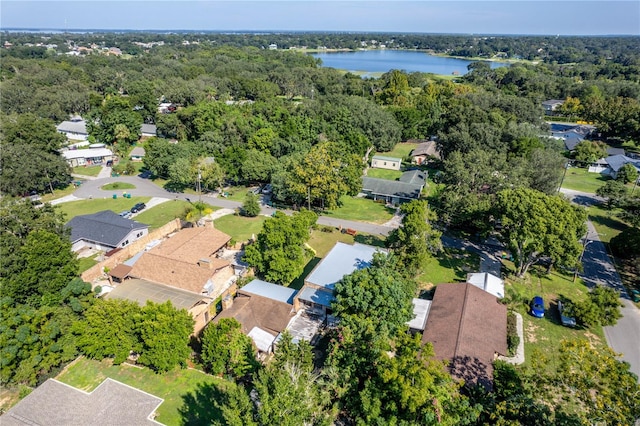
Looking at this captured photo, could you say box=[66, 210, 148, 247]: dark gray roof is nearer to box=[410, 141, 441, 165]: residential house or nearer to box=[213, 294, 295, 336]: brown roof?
box=[213, 294, 295, 336]: brown roof

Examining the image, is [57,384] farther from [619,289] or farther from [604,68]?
[604,68]

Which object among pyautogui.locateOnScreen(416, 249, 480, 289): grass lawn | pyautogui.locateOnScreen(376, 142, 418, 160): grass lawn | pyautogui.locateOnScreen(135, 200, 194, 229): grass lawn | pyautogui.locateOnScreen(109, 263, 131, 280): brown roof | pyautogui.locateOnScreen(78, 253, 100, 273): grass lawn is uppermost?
pyautogui.locateOnScreen(376, 142, 418, 160): grass lawn

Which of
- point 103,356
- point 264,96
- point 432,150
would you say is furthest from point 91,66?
point 103,356

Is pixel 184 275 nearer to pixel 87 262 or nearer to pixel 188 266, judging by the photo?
pixel 188 266

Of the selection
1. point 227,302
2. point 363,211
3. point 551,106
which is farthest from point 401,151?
point 551,106

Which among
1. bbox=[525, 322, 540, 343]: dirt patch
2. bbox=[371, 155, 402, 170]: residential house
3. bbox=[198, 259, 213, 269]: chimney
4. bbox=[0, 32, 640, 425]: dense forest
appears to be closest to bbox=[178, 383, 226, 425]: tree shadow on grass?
bbox=[0, 32, 640, 425]: dense forest
